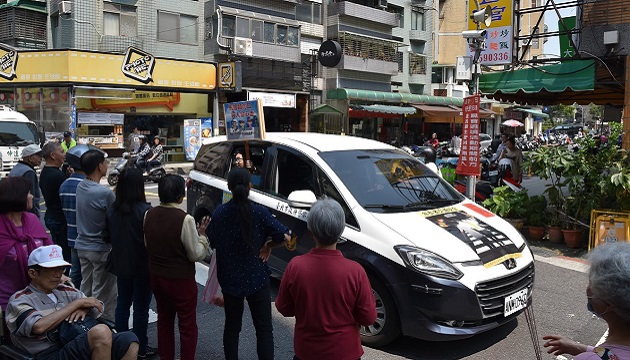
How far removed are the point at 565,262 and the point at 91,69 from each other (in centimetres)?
1825

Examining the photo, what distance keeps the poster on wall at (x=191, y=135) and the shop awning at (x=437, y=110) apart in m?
15.1

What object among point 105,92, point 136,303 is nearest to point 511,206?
point 136,303

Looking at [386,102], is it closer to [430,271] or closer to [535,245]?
[535,245]

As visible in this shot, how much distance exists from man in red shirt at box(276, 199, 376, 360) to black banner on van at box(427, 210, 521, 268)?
1960 millimetres

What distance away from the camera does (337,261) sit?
2.72 m

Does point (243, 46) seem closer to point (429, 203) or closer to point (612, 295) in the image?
point (429, 203)

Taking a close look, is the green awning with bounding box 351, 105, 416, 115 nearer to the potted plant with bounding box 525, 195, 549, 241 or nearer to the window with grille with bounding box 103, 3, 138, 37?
the window with grille with bounding box 103, 3, 138, 37

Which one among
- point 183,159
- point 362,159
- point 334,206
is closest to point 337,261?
point 334,206

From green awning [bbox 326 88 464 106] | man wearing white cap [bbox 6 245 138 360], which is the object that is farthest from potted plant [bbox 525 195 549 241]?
green awning [bbox 326 88 464 106]

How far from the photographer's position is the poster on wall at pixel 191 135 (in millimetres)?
21922

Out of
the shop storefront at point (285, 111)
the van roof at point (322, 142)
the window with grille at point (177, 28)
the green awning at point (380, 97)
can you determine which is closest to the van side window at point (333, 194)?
the van roof at point (322, 142)

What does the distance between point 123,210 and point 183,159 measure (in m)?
20.4

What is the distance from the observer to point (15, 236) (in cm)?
335

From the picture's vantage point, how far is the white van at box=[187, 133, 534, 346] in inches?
163
